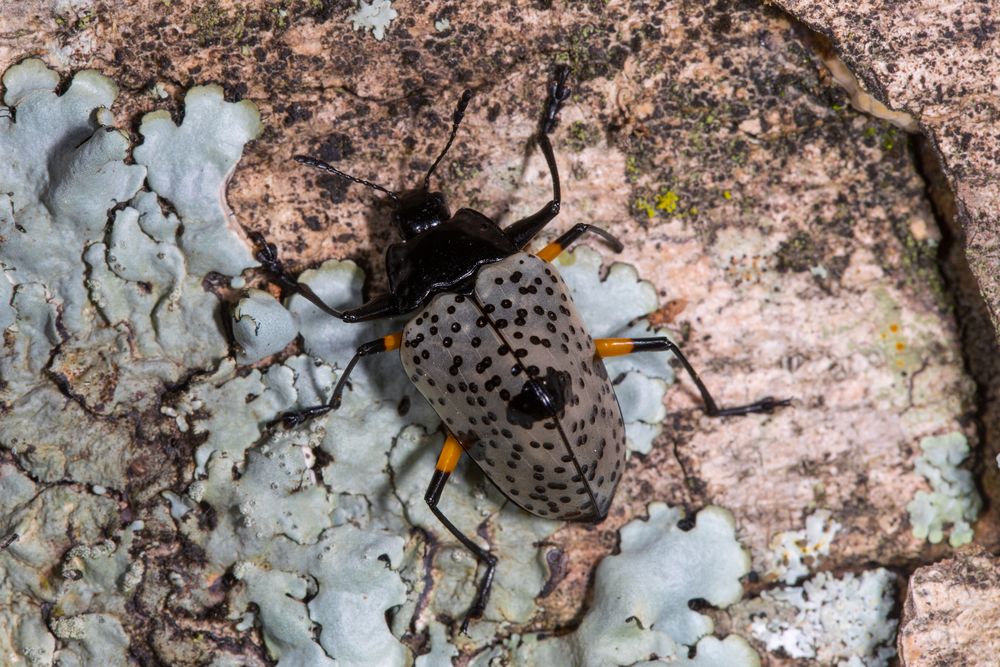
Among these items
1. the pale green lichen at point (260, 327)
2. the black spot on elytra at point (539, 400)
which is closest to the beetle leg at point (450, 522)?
the black spot on elytra at point (539, 400)

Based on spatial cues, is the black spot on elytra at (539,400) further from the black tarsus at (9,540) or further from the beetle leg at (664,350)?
the black tarsus at (9,540)

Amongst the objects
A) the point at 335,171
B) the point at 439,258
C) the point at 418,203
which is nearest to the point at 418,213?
the point at 418,203

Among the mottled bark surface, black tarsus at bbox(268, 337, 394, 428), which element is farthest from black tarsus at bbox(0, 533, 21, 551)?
black tarsus at bbox(268, 337, 394, 428)

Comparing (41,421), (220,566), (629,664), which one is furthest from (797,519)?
(41,421)

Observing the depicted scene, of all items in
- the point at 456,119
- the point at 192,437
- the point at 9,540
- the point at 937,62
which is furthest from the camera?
the point at 456,119

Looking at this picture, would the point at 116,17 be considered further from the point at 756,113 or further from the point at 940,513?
the point at 940,513

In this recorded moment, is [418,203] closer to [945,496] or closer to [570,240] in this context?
[570,240]
